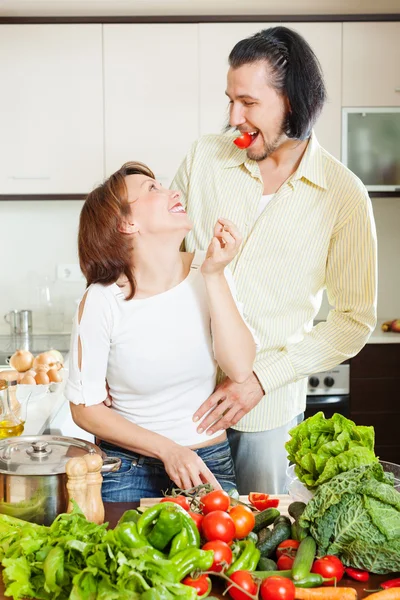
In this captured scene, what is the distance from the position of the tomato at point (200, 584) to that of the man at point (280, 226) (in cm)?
90

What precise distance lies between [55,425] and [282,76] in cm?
141

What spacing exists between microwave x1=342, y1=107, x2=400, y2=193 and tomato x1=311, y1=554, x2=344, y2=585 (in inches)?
113

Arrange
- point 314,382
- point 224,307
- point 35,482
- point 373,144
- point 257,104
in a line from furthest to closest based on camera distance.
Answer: point 373,144, point 314,382, point 257,104, point 224,307, point 35,482

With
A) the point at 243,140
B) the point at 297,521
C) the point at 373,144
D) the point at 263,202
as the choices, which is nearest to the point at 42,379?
the point at 263,202

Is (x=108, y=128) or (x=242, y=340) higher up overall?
(x=108, y=128)

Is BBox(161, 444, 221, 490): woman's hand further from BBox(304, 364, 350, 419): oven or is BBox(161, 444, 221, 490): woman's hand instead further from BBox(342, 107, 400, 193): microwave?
BBox(342, 107, 400, 193): microwave

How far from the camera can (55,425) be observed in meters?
2.68

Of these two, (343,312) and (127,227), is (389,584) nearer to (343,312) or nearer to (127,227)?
(127,227)

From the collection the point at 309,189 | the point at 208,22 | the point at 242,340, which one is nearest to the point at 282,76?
the point at 309,189

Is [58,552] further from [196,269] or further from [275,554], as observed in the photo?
[196,269]

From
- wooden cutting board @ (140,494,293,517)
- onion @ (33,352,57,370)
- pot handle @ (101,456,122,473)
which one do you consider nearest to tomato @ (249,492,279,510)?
wooden cutting board @ (140,494,293,517)

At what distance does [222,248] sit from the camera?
5.49 ft

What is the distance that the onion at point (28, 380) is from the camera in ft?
9.11

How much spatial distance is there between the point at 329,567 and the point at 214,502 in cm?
20
